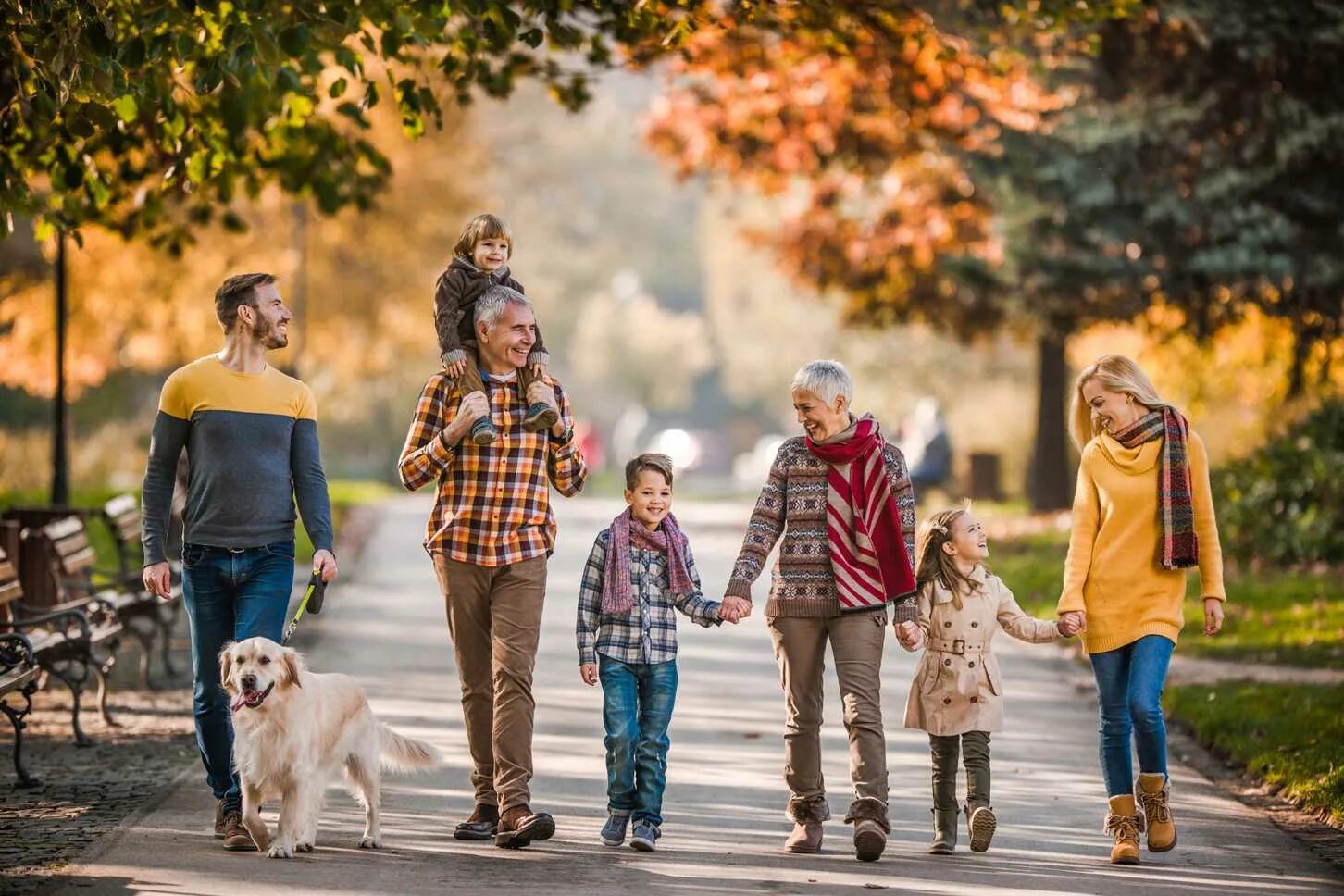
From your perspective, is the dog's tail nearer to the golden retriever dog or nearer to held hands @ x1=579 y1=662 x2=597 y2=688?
the golden retriever dog

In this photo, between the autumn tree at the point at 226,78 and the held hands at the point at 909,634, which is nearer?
the held hands at the point at 909,634

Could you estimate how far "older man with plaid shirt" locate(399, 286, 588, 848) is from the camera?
7543 millimetres

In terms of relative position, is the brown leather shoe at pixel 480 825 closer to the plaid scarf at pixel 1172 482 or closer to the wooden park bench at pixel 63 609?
the plaid scarf at pixel 1172 482

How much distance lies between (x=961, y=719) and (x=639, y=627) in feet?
4.29

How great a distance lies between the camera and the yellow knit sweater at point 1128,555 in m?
7.65

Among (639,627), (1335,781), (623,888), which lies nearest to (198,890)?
(623,888)

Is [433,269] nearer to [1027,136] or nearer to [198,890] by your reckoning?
[1027,136]

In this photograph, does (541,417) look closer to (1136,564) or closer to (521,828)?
(521,828)

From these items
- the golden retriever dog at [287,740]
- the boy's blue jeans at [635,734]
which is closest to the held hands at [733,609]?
the boy's blue jeans at [635,734]

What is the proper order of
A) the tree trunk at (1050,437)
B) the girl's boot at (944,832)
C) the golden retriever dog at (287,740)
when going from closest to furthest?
the golden retriever dog at (287,740) → the girl's boot at (944,832) → the tree trunk at (1050,437)

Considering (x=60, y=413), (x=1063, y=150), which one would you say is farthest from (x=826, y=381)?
(x=1063, y=150)

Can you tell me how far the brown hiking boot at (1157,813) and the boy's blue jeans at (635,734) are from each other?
1889 millimetres

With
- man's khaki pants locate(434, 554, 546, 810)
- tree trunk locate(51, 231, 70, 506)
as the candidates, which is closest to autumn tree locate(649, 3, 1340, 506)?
tree trunk locate(51, 231, 70, 506)

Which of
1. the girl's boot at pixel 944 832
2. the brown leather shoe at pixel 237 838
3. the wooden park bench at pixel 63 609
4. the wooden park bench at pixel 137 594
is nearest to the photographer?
the brown leather shoe at pixel 237 838
